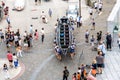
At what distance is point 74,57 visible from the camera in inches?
1436

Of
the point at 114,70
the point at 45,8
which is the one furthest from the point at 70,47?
the point at 45,8

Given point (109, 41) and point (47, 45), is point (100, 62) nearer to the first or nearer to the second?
point (109, 41)

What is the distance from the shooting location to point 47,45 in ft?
129

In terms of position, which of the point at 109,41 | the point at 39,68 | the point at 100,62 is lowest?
the point at 39,68

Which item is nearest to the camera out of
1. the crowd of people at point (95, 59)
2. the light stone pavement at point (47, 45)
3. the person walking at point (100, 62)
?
the crowd of people at point (95, 59)

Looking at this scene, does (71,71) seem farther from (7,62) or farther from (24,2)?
(24,2)

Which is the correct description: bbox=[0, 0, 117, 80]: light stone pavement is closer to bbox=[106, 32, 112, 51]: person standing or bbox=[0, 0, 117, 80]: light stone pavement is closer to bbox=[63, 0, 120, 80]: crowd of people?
bbox=[63, 0, 120, 80]: crowd of people

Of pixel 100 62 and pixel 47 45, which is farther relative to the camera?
pixel 47 45

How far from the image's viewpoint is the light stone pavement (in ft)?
113

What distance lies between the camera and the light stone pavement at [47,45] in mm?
34344

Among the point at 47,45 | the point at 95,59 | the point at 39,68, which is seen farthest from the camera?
the point at 47,45

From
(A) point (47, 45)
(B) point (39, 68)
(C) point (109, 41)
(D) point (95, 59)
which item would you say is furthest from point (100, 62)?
(A) point (47, 45)

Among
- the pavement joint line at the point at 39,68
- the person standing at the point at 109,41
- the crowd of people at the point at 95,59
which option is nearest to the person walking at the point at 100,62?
the crowd of people at the point at 95,59

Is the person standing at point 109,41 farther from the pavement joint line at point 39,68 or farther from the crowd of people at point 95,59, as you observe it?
the pavement joint line at point 39,68
